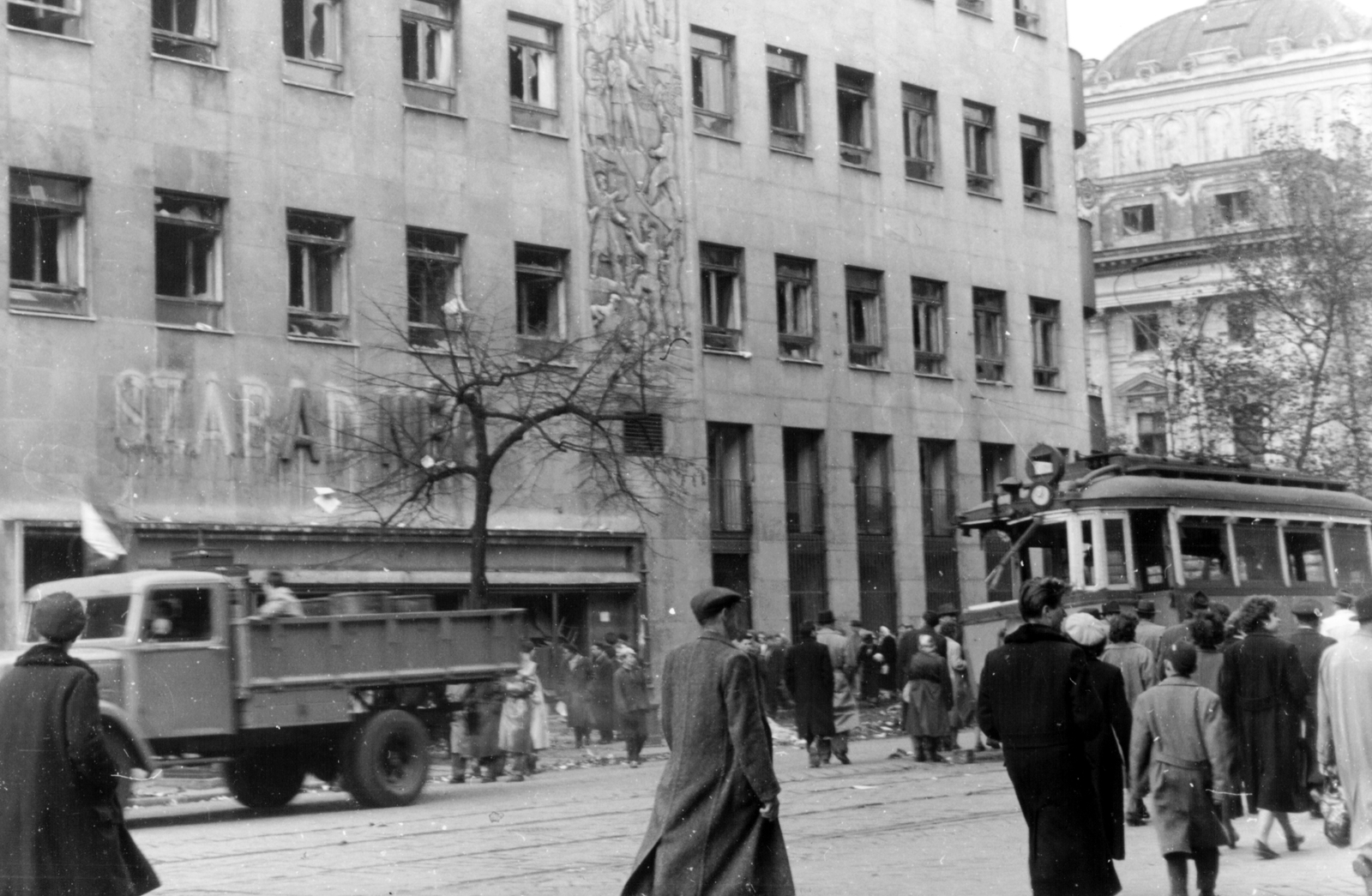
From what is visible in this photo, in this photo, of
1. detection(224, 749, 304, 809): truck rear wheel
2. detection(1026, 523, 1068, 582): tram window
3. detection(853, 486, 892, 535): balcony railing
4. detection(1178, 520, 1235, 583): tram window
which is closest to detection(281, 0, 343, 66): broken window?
detection(1026, 523, 1068, 582): tram window

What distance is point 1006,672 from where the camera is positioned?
30.5 feet

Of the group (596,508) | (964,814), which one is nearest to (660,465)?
(596,508)

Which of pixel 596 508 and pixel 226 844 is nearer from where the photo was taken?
pixel 226 844

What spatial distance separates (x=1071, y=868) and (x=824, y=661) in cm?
1439

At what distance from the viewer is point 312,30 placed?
98.2 feet

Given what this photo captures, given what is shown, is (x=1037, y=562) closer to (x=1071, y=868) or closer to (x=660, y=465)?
(x=660, y=465)

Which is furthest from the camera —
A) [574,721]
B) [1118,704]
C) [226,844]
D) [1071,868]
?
[574,721]

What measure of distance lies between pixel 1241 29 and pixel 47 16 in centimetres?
4513

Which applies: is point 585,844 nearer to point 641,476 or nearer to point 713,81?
point 641,476

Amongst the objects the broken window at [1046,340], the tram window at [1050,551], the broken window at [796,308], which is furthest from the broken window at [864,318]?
the tram window at [1050,551]

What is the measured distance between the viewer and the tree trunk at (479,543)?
87.7ft

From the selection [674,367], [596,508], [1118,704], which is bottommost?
[1118,704]

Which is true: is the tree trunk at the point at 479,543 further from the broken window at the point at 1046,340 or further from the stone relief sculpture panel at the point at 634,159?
the broken window at the point at 1046,340

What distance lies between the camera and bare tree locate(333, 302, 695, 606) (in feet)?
90.3
